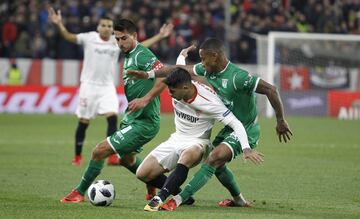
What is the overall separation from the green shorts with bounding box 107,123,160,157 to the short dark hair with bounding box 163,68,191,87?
44.9 inches

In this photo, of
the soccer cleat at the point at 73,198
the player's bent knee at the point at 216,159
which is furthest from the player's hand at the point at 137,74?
the soccer cleat at the point at 73,198

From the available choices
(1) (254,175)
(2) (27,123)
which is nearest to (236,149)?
(1) (254,175)

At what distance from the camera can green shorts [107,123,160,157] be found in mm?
10556

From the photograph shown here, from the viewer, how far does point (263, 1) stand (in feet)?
112

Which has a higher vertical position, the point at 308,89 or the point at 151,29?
the point at 151,29

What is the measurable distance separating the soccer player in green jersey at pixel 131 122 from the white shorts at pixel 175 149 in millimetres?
345

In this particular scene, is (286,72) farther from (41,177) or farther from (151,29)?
(41,177)

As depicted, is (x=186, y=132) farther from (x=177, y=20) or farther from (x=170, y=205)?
(x=177, y=20)

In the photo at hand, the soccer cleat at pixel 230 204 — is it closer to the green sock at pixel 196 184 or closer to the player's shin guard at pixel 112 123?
the green sock at pixel 196 184

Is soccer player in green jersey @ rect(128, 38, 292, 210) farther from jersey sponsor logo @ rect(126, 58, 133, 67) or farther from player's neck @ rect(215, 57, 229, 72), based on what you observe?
jersey sponsor logo @ rect(126, 58, 133, 67)

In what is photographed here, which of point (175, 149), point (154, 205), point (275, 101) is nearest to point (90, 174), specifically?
point (175, 149)

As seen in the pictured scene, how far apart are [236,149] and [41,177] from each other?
416cm

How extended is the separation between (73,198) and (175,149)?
139 centimetres

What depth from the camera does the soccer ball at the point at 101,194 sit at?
10.2m
